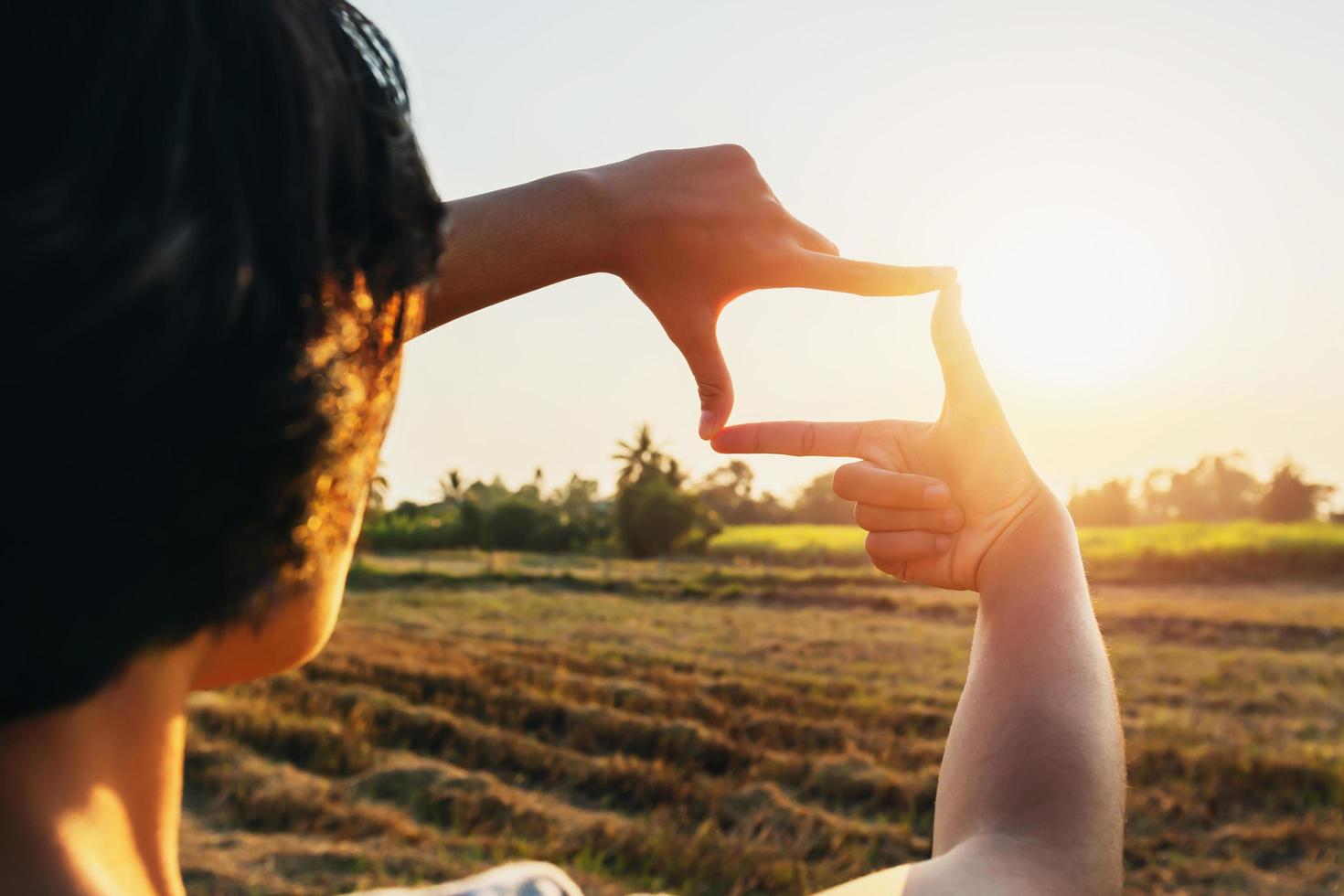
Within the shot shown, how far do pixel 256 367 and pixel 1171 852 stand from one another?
578 cm

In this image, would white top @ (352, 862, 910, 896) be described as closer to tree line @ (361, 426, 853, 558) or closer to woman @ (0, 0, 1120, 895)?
woman @ (0, 0, 1120, 895)

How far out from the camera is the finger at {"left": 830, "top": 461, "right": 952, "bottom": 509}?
1372 millimetres

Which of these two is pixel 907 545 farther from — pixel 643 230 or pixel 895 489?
pixel 643 230

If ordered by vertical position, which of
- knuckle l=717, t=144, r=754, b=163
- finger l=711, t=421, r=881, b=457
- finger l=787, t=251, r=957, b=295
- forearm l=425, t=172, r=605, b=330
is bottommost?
finger l=711, t=421, r=881, b=457

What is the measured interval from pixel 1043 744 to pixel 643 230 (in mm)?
843

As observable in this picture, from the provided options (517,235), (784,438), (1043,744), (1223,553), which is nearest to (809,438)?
(784,438)

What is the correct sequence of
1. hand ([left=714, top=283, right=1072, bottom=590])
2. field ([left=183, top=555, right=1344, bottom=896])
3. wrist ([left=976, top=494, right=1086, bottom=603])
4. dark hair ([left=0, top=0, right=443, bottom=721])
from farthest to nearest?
field ([left=183, top=555, right=1344, bottom=896])
hand ([left=714, top=283, right=1072, bottom=590])
wrist ([left=976, top=494, right=1086, bottom=603])
dark hair ([left=0, top=0, right=443, bottom=721])

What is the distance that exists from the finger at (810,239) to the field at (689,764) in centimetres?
379

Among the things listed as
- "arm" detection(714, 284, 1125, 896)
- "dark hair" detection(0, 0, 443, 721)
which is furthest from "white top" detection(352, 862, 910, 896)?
"dark hair" detection(0, 0, 443, 721)

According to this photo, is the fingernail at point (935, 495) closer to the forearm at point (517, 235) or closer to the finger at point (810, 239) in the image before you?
the finger at point (810, 239)

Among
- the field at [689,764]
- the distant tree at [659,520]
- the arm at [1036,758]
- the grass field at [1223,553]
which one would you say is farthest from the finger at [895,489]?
the distant tree at [659,520]

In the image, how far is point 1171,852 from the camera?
5297 millimetres

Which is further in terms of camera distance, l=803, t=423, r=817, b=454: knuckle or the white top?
l=803, t=423, r=817, b=454: knuckle

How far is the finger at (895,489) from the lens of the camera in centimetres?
137
